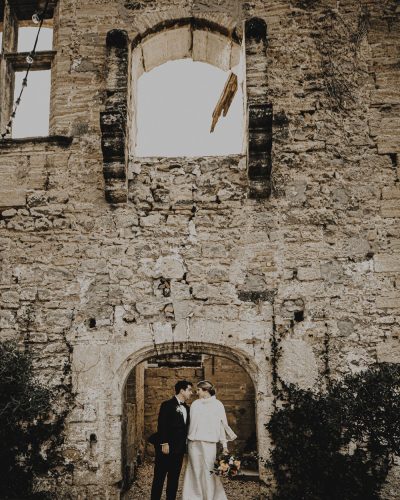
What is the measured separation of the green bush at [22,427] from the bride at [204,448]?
1.59 m

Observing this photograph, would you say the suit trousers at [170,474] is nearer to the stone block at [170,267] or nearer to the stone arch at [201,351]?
the stone arch at [201,351]

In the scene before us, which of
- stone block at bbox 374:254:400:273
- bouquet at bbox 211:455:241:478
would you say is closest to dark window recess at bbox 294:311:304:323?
stone block at bbox 374:254:400:273

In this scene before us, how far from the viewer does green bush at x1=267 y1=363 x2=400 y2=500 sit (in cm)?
486

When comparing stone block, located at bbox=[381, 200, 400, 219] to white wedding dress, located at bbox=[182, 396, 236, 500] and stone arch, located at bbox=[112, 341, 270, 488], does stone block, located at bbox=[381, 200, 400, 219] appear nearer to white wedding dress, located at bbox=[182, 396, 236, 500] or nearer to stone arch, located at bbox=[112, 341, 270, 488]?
stone arch, located at bbox=[112, 341, 270, 488]

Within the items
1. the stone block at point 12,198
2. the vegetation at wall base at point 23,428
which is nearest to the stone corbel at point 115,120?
the stone block at point 12,198

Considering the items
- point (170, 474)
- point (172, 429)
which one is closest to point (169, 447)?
point (172, 429)

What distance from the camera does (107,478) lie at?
5.25 meters

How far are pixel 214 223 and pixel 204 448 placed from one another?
8.91ft

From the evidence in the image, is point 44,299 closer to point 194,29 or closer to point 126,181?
point 126,181

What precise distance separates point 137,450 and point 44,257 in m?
4.47

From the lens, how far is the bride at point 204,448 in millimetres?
5379

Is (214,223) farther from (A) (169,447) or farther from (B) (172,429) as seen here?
(A) (169,447)

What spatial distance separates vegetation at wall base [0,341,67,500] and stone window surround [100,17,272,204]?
234 cm

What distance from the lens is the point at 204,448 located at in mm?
5441
